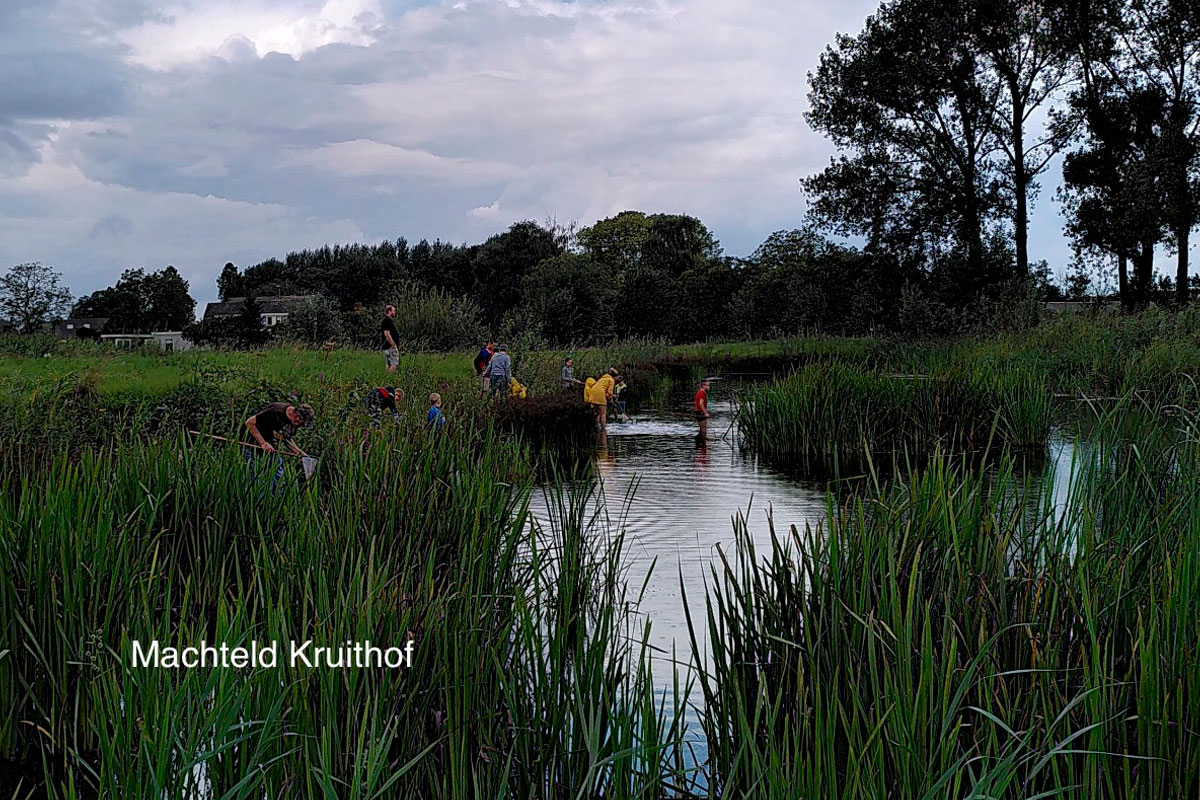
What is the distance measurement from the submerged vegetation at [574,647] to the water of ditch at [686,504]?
39cm

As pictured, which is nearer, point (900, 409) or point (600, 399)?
point (900, 409)

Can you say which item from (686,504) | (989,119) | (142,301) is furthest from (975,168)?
(142,301)

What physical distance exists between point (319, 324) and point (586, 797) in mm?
39267

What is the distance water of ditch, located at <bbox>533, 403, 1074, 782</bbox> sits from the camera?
6.79 metres

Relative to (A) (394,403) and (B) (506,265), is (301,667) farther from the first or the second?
(B) (506,265)

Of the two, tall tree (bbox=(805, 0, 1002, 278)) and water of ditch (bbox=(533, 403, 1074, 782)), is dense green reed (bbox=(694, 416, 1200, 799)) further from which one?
tall tree (bbox=(805, 0, 1002, 278))

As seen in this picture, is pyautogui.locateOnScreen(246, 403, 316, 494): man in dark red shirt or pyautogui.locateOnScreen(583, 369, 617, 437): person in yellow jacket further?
pyautogui.locateOnScreen(583, 369, 617, 437): person in yellow jacket

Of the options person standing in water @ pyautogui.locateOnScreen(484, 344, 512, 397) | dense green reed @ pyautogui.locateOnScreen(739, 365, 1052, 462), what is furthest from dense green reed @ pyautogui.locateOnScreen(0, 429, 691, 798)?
person standing in water @ pyautogui.locateOnScreen(484, 344, 512, 397)

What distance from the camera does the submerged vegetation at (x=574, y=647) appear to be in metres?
2.76

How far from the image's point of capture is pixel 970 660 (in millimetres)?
3172

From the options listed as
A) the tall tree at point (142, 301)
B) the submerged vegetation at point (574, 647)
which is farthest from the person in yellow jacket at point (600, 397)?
the tall tree at point (142, 301)

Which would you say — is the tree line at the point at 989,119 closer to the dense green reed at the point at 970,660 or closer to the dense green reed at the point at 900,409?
the dense green reed at the point at 900,409

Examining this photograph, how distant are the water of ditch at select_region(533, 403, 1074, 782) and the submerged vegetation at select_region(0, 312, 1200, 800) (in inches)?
15.5

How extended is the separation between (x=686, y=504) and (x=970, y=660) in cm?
891
